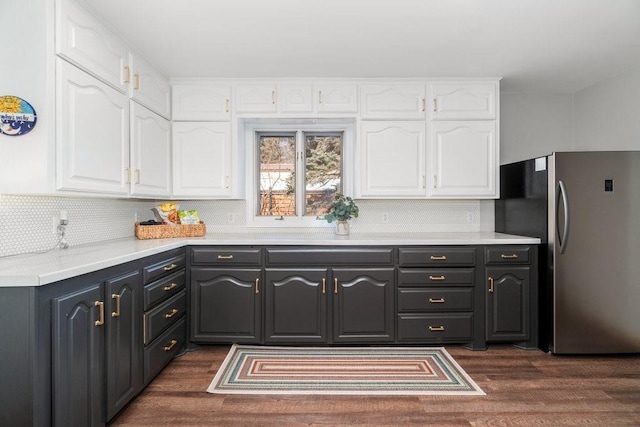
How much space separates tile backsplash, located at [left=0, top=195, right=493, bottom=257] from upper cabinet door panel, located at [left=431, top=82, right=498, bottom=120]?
31.9 inches

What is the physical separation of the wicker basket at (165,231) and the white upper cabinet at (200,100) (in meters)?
0.94

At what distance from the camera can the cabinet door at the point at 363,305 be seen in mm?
2881

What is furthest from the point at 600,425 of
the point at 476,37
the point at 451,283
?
the point at 476,37

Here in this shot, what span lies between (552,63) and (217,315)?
3.24 metres

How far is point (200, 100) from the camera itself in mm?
3244

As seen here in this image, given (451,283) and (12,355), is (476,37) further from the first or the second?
(12,355)

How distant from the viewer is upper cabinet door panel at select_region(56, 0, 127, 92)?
75.0 inches

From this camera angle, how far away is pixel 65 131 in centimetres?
193

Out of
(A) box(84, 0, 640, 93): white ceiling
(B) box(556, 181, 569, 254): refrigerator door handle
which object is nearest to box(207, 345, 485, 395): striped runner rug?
(B) box(556, 181, 569, 254): refrigerator door handle

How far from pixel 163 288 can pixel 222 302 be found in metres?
0.55

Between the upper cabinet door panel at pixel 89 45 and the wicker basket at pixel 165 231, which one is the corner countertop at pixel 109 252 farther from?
the upper cabinet door panel at pixel 89 45

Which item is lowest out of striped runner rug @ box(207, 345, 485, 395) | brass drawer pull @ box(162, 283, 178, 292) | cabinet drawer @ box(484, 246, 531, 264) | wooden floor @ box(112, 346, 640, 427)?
wooden floor @ box(112, 346, 640, 427)

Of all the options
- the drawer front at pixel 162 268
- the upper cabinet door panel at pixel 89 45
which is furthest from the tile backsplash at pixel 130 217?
the upper cabinet door panel at pixel 89 45

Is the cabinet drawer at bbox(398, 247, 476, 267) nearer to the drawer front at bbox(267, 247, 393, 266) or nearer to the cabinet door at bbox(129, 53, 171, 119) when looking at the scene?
the drawer front at bbox(267, 247, 393, 266)
